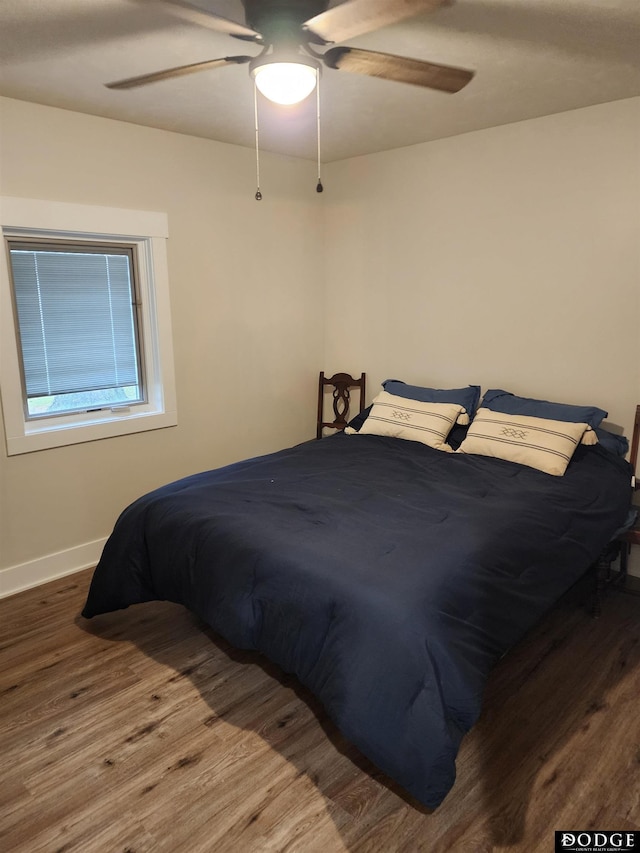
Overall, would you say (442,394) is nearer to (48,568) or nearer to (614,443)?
(614,443)

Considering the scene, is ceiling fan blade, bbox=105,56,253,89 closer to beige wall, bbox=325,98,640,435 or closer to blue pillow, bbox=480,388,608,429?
beige wall, bbox=325,98,640,435

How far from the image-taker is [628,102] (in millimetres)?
2859

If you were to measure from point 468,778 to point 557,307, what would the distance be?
2414 millimetres

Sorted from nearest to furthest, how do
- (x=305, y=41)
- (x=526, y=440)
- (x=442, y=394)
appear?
(x=305, y=41), (x=526, y=440), (x=442, y=394)

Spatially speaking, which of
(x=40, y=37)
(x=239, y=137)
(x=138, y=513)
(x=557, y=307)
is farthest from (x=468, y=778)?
(x=239, y=137)

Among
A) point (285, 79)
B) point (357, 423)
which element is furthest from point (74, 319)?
point (285, 79)

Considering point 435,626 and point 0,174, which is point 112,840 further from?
point 0,174

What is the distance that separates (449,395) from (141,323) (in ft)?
6.26

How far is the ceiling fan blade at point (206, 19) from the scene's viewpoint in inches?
63.2

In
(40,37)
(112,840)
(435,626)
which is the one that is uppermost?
(40,37)

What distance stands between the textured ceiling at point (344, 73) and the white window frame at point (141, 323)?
506mm

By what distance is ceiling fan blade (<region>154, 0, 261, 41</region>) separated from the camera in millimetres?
1606

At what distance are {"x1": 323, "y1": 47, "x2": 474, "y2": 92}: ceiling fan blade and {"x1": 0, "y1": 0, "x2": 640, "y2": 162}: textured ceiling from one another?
183 mm

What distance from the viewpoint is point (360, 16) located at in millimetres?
1629
